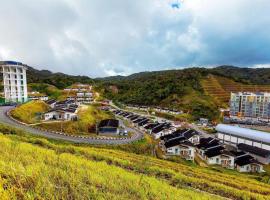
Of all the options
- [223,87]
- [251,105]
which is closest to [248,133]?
[251,105]

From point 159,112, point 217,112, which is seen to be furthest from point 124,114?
point 217,112

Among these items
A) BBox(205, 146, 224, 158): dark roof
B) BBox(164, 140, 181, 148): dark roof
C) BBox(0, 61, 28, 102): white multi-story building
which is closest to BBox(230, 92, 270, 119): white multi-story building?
BBox(205, 146, 224, 158): dark roof

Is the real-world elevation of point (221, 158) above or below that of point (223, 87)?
below

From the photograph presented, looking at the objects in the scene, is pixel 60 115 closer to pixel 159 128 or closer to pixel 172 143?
pixel 159 128

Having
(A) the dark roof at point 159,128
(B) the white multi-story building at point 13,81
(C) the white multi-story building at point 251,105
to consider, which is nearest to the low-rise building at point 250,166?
(A) the dark roof at point 159,128

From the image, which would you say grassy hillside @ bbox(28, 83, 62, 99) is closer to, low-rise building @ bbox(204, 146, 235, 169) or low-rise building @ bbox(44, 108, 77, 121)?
low-rise building @ bbox(44, 108, 77, 121)

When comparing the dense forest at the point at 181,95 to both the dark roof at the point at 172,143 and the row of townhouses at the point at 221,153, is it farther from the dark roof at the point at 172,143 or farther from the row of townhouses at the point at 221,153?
the dark roof at the point at 172,143

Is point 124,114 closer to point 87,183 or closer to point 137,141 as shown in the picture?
point 137,141
